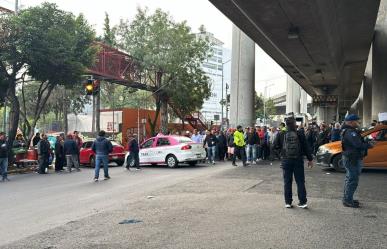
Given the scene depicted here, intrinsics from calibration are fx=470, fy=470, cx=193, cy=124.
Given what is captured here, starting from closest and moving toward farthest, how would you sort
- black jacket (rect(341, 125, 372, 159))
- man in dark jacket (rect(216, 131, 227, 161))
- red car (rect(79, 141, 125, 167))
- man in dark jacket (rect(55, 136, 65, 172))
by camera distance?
black jacket (rect(341, 125, 372, 159)), man in dark jacket (rect(55, 136, 65, 172)), red car (rect(79, 141, 125, 167)), man in dark jacket (rect(216, 131, 227, 161))

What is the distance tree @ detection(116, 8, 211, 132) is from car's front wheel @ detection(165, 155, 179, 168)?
57.3ft

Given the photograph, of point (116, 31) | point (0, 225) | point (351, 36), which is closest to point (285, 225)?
point (0, 225)

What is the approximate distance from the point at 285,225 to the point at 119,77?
1242 inches

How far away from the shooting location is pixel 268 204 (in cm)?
937

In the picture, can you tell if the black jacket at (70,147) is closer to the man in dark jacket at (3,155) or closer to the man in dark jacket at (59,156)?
the man in dark jacket at (59,156)

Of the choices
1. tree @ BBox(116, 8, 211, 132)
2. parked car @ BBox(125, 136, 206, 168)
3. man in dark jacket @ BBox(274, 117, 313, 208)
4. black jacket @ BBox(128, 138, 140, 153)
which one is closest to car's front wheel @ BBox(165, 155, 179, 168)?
parked car @ BBox(125, 136, 206, 168)

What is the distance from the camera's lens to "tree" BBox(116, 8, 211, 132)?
37.5m

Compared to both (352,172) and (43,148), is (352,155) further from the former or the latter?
(43,148)

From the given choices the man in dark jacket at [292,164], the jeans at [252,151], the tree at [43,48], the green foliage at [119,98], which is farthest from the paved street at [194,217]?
the green foliage at [119,98]

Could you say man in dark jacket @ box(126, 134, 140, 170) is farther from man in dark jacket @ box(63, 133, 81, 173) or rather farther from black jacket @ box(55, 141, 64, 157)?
black jacket @ box(55, 141, 64, 157)

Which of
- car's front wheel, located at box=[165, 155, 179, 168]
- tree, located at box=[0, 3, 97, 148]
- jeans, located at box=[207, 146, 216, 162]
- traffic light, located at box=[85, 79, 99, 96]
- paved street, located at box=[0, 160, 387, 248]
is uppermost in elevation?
tree, located at box=[0, 3, 97, 148]

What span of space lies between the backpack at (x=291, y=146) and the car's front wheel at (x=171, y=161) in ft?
37.8

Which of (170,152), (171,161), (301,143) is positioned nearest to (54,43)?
(170,152)

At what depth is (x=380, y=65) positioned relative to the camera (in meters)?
31.0
